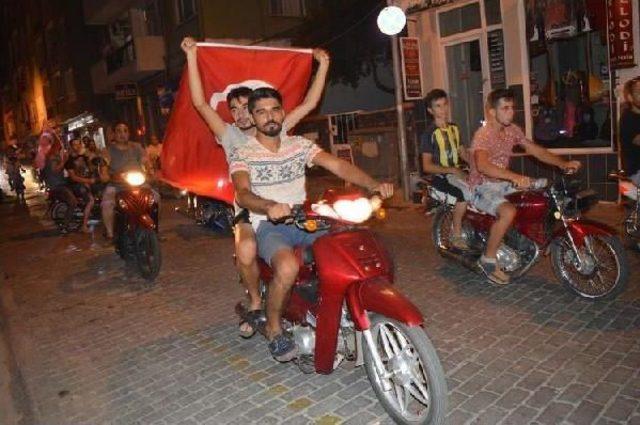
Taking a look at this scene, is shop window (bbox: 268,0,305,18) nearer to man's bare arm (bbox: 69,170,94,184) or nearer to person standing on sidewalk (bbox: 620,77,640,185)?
man's bare arm (bbox: 69,170,94,184)

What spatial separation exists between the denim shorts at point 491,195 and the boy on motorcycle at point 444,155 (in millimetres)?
320

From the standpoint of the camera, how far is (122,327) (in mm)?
5484

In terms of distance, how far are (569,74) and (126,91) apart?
21688 millimetres

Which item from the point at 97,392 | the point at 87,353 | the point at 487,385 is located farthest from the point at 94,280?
the point at 487,385

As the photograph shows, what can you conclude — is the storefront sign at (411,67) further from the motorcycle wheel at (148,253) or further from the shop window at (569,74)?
the motorcycle wheel at (148,253)

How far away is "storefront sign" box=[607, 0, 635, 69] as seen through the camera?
7.82m

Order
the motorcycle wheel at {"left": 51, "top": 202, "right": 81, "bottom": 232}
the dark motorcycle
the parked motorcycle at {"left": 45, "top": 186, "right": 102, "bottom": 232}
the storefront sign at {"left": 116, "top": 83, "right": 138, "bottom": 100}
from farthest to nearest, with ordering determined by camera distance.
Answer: the storefront sign at {"left": 116, "top": 83, "right": 138, "bottom": 100} < the motorcycle wheel at {"left": 51, "top": 202, "right": 81, "bottom": 232} < the parked motorcycle at {"left": 45, "top": 186, "right": 102, "bottom": 232} < the dark motorcycle

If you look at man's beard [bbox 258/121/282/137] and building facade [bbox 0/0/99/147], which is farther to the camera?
building facade [bbox 0/0/99/147]

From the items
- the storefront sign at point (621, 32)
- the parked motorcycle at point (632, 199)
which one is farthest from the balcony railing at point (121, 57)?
the parked motorcycle at point (632, 199)

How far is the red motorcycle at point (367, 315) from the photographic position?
117 inches

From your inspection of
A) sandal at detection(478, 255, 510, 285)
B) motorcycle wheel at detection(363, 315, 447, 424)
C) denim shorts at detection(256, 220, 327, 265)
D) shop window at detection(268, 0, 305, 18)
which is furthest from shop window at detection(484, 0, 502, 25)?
shop window at detection(268, 0, 305, 18)

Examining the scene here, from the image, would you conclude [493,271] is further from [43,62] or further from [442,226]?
[43,62]

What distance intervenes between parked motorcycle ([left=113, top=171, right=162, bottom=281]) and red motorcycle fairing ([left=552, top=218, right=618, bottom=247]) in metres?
4.69

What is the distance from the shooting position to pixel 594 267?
Answer: 15.9 ft
